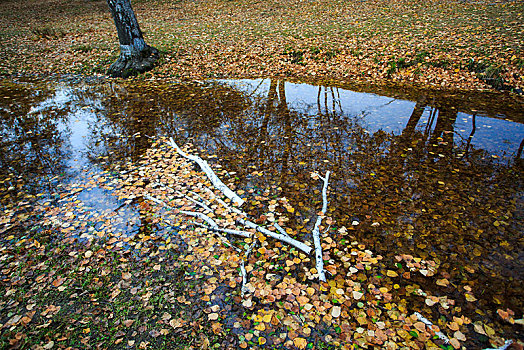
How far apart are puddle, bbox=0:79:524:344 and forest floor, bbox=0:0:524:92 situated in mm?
1495

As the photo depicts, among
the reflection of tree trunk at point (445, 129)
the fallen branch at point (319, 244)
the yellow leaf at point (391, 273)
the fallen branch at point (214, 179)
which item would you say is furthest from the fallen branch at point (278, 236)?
the reflection of tree trunk at point (445, 129)

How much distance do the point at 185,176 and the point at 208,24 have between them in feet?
46.9

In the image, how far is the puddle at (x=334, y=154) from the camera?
3643 mm

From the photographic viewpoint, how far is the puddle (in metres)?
3.64

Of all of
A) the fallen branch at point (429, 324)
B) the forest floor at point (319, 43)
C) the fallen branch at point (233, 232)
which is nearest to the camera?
the fallen branch at point (429, 324)

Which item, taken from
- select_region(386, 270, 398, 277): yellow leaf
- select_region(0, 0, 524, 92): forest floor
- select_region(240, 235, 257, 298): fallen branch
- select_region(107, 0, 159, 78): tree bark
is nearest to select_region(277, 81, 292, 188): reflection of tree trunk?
select_region(240, 235, 257, 298): fallen branch

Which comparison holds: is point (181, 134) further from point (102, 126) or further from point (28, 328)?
point (28, 328)

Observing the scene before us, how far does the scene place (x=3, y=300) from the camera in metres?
2.98

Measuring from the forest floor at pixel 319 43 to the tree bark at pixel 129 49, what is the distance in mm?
610

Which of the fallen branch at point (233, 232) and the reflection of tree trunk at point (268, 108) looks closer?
the fallen branch at point (233, 232)

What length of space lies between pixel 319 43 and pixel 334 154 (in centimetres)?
830

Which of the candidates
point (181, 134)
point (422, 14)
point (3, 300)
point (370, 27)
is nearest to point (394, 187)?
point (181, 134)

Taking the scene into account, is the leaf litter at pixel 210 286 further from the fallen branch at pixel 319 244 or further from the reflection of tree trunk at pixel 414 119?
the reflection of tree trunk at pixel 414 119

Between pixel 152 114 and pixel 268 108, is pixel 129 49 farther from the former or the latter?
pixel 268 108
